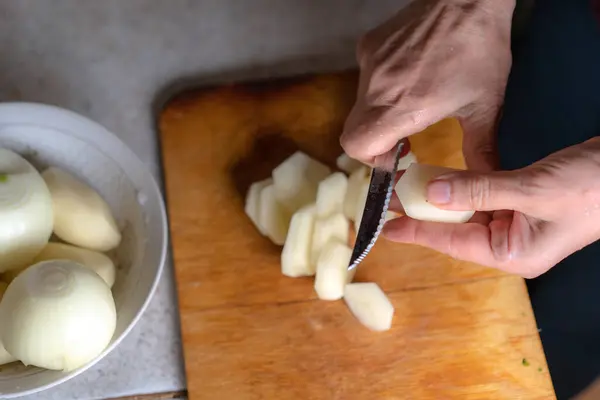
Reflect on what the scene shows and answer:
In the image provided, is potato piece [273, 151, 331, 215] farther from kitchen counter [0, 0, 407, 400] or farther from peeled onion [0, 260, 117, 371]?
peeled onion [0, 260, 117, 371]

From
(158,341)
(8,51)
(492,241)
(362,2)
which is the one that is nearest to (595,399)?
(492,241)

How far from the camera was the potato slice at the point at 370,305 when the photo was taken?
1.02 metres

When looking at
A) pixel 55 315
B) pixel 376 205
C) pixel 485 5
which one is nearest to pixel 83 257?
pixel 55 315

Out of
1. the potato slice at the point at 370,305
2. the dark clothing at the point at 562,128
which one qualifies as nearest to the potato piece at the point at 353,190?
the potato slice at the point at 370,305

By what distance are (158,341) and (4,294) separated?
0.98 feet

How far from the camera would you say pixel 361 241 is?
94cm

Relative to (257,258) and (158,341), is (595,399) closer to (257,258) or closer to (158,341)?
(257,258)

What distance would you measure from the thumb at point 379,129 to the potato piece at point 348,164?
0.11 meters

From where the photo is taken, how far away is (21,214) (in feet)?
2.66

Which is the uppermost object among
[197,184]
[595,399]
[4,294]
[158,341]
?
[4,294]

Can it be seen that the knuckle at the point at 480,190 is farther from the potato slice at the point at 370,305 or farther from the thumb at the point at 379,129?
the potato slice at the point at 370,305

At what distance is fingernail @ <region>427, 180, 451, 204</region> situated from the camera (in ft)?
2.64

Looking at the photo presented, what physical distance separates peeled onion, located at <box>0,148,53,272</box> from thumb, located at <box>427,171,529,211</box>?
1.59ft

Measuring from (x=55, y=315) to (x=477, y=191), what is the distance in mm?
502
